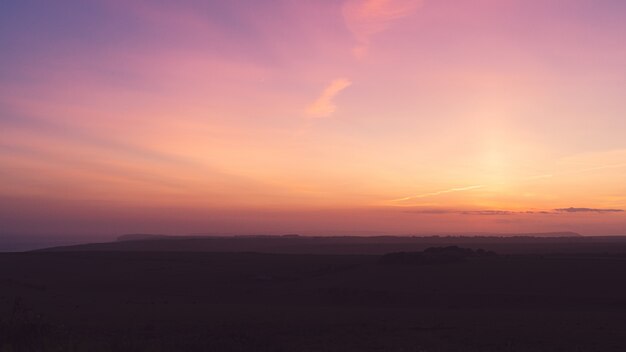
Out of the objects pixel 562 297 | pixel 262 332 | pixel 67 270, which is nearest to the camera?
pixel 262 332

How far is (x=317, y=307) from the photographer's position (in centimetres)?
3562

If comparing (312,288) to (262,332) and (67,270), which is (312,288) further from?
(67,270)

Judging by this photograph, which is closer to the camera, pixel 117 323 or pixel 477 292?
pixel 117 323

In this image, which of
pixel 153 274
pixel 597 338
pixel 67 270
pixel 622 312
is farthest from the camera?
pixel 67 270

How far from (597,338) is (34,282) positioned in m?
47.5

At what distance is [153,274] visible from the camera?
60.8 metres

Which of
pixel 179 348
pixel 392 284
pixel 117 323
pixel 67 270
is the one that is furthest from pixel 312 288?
pixel 67 270

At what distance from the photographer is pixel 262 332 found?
79.9ft

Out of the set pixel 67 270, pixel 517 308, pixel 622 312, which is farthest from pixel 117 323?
pixel 67 270

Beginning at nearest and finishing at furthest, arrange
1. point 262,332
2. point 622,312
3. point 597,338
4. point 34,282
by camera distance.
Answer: point 597,338
point 262,332
point 622,312
point 34,282

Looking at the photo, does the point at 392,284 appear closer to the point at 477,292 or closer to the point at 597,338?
the point at 477,292

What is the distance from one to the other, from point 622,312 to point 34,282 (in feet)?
156

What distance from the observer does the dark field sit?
2105 centimetres

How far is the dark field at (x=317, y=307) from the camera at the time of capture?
2105cm
